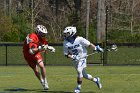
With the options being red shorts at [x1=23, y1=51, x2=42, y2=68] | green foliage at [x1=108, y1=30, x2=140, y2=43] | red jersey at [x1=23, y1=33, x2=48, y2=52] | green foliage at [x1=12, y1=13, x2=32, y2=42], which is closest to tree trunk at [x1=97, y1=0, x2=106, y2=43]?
green foliage at [x1=108, y1=30, x2=140, y2=43]

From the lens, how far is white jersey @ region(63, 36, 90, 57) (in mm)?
13586

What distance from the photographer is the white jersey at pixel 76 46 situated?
13586 mm

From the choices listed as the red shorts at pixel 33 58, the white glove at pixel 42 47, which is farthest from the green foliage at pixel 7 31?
the white glove at pixel 42 47

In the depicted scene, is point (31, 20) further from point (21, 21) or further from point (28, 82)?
point (28, 82)

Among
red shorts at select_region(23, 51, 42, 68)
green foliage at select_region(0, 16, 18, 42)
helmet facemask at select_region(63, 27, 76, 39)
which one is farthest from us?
green foliage at select_region(0, 16, 18, 42)

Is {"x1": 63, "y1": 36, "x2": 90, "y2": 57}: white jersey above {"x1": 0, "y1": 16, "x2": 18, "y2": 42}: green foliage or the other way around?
the other way around

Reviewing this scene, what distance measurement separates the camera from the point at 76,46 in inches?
536

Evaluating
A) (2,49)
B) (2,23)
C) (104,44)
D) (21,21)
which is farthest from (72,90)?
(21,21)

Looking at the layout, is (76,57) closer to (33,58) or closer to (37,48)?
(37,48)

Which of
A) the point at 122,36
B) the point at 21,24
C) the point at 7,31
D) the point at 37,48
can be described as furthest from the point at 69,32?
the point at 21,24

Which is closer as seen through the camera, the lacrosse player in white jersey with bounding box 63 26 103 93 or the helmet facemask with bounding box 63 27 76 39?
the helmet facemask with bounding box 63 27 76 39

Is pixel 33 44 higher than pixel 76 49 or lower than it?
higher

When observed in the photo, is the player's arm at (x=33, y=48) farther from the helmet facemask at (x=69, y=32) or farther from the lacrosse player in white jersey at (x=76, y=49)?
the helmet facemask at (x=69, y=32)

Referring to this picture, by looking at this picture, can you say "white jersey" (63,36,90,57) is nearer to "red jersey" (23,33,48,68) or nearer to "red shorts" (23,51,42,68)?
"red jersey" (23,33,48,68)
